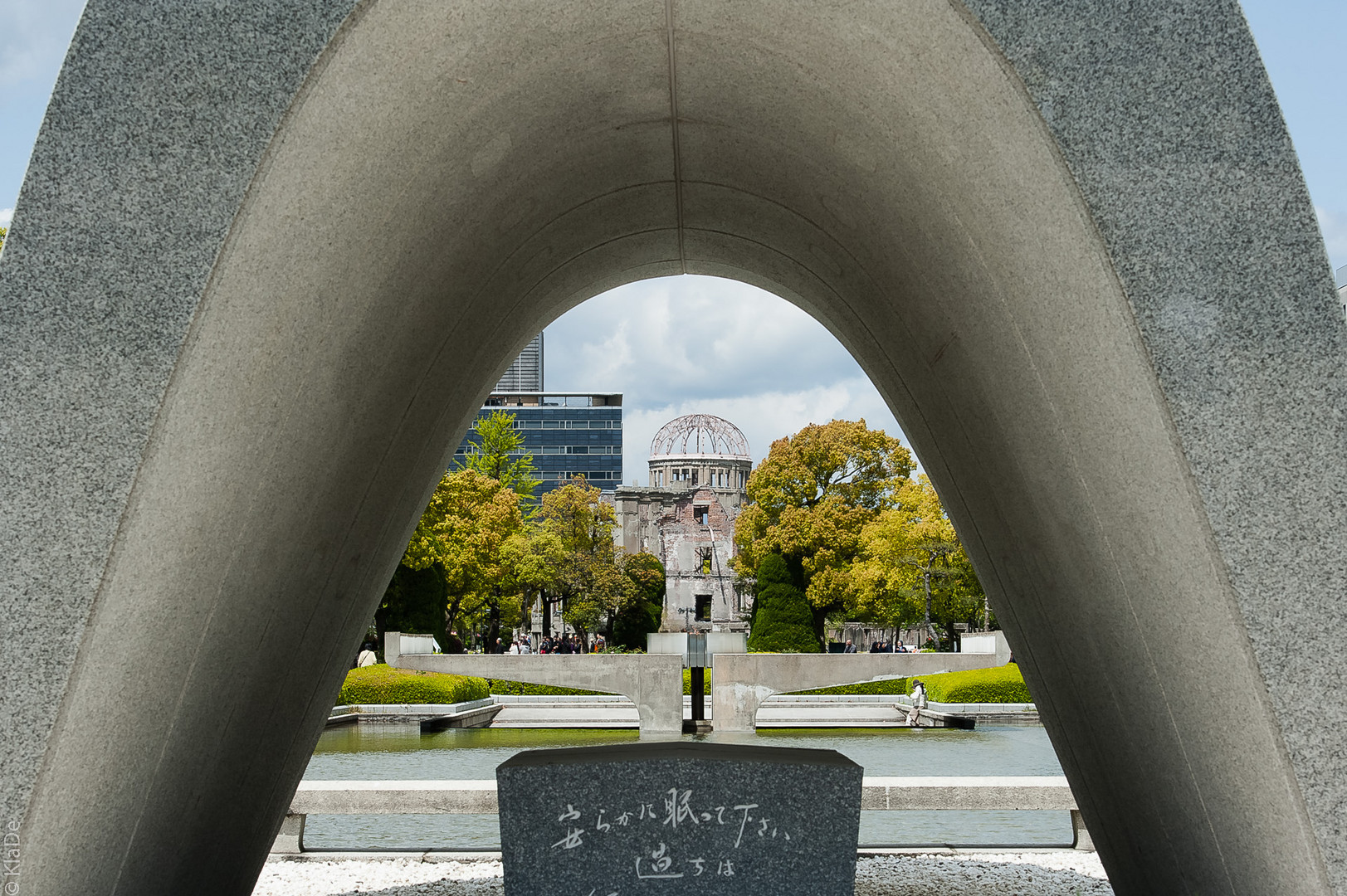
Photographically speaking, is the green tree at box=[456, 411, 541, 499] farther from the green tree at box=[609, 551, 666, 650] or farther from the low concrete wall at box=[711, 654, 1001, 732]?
the low concrete wall at box=[711, 654, 1001, 732]

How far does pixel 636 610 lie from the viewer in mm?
51531

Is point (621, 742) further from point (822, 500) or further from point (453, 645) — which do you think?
point (822, 500)

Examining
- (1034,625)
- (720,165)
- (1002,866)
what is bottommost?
(1002,866)

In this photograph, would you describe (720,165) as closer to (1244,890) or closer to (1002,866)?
(1244,890)

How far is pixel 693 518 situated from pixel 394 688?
48.3 metres

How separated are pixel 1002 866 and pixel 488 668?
707 inches

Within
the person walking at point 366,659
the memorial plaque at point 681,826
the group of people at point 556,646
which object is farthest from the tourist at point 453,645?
the memorial plaque at point 681,826

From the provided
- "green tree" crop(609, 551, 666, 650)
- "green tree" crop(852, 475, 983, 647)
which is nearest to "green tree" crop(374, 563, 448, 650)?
"green tree" crop(852, 475, 983, 647)

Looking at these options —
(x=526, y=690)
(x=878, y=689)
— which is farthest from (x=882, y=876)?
(x=878, y=689)

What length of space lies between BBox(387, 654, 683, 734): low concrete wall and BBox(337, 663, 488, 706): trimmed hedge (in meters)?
2.16

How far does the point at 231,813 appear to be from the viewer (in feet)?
15.8

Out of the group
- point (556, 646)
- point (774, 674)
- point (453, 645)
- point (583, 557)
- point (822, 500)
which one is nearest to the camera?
point (774, 674)

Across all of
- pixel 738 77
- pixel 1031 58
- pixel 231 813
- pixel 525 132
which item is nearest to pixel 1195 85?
pixel 1031 58

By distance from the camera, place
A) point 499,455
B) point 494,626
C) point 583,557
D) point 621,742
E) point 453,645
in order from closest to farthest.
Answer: point 621,742 < point 453,645 < point 499,455 < point 583,557 < point 494,626
